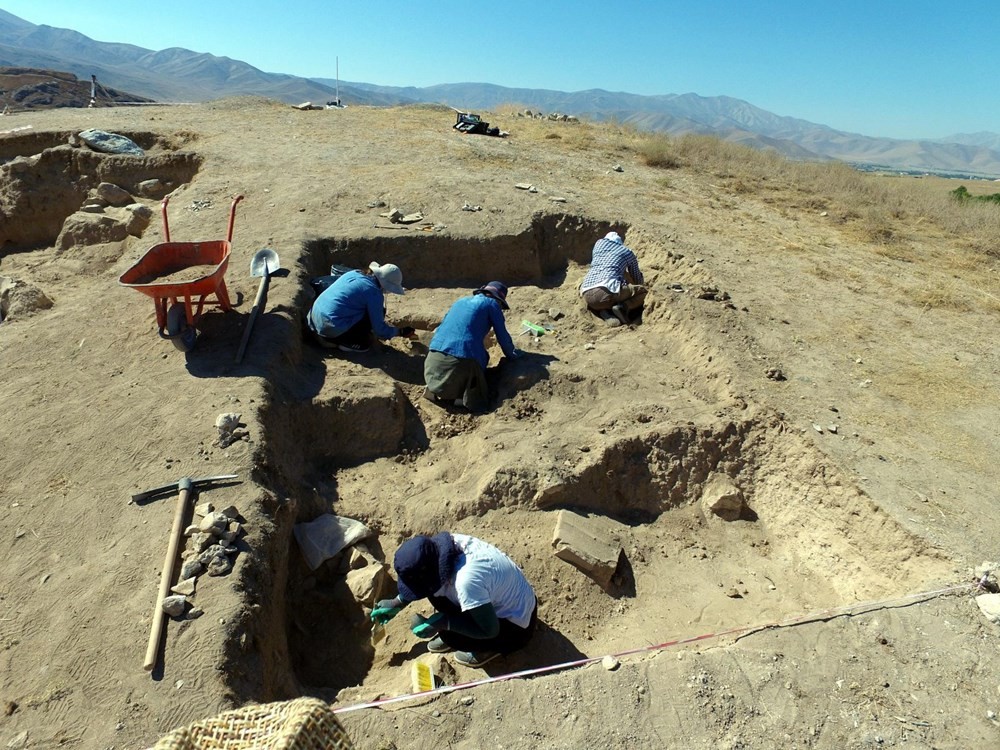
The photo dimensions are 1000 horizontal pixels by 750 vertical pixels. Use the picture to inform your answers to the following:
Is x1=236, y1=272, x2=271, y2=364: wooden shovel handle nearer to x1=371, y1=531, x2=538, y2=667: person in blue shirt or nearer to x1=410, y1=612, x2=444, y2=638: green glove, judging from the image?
x1=371, y1=531, x2=538, y2=667: person in blue shirt

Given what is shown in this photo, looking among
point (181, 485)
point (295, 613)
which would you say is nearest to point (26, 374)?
point (181, 485)

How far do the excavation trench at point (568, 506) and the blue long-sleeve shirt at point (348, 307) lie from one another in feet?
1.21

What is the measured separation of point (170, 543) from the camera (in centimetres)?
320

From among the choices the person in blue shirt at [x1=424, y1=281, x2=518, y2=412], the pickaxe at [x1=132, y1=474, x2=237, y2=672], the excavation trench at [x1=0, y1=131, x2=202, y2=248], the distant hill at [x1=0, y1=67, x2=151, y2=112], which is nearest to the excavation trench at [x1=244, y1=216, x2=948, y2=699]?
the person in blue shirt at [x1=424, y1=281, x2=518, y2=412]

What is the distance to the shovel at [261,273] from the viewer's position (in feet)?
16.6

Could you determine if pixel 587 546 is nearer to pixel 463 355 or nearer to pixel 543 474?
pixel 543 474

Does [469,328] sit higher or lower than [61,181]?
lower

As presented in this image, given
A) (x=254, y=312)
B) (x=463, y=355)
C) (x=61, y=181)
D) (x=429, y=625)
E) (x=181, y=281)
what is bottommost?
(x=429, y=625)

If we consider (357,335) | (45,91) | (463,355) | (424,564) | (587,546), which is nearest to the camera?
(424,564)

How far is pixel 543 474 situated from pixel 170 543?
2.52 meters

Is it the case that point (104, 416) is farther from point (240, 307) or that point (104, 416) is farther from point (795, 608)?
point (795, 608)

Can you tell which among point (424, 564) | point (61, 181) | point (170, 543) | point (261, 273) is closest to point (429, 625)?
point (424, 564)

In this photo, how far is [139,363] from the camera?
4859mm

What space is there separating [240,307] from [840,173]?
1304 centimetres
